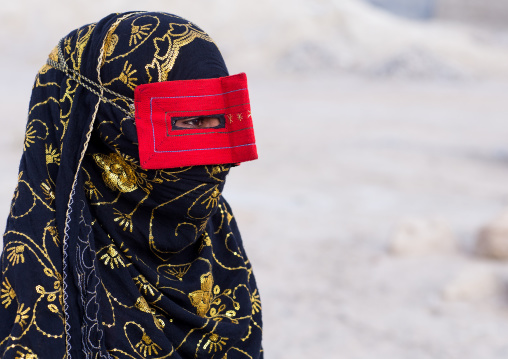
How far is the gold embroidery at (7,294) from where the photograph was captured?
1.44 m

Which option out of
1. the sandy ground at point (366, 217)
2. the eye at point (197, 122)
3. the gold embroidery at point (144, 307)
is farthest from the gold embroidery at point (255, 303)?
the sandy ground at point (366, 217)

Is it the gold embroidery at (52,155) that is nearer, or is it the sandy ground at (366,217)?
the gold embroidery at (52,155)

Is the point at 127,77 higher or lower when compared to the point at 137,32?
lower

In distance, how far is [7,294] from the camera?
1444 mm

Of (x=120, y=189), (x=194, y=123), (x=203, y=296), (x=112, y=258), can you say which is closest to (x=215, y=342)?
(x=203, y=296)

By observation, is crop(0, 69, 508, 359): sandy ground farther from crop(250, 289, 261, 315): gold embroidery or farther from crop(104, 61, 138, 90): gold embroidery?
crop(104, 61, 138, 90): gold embroidery

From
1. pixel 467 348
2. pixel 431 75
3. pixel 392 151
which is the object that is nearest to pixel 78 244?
pixel 467 348

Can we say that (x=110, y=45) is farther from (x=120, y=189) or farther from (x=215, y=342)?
(x=215, y=342)

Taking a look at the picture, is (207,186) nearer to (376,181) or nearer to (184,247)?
(184,247)

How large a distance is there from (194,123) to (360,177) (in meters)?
6.96

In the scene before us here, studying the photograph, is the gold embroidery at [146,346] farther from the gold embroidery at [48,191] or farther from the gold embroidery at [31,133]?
the gold embroidery at [31,133]

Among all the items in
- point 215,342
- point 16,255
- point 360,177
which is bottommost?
point 360,177

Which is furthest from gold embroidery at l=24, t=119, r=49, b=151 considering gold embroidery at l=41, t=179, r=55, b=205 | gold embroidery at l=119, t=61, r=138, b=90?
gold embroidery at l=119, t=61, r=138, b=90

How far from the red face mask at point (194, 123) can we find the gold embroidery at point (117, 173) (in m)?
0.09
